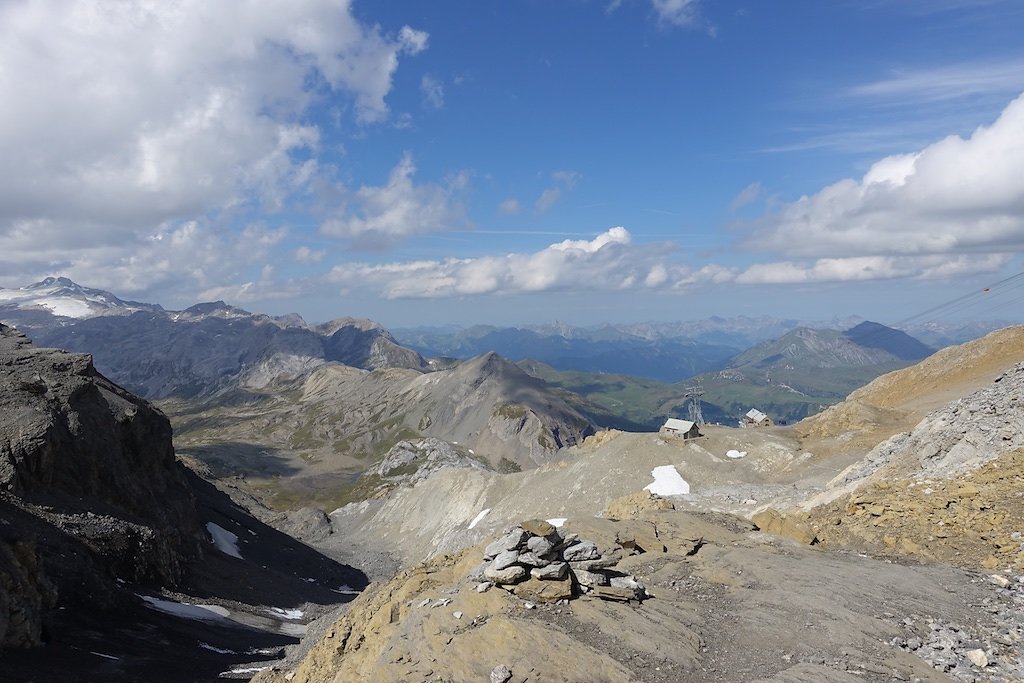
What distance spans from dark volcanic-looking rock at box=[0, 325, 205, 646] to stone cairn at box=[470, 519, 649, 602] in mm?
26429

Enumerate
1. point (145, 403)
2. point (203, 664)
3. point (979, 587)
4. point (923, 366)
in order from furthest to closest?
point (145, 403), point (923, 366), point (203, 664), point (979, 587)

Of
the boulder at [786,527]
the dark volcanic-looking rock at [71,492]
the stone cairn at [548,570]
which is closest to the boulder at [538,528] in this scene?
the stone cairn at [548,570]

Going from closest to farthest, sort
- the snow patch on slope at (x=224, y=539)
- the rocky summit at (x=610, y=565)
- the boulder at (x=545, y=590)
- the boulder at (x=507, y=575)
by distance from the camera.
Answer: the rocky summit at (x=610, y=565), the boulder at (x=545, y=590), the boulder at (x=507, y=575), the snow patch on slope at (x=224, y=539)

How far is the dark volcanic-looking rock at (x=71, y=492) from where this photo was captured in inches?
1355

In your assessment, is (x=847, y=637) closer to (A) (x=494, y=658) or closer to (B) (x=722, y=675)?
(B) (x=722, y=675)

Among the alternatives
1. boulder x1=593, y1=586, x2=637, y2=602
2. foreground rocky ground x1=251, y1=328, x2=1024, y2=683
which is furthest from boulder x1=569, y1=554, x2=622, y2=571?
boulder x1=593, y1=586, x2=637, y2=602

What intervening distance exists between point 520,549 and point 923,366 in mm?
78304

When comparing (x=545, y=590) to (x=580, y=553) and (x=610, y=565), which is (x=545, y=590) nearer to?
(x=580, y=553)

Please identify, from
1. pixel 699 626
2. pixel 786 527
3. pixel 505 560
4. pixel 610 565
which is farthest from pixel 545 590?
pixel 786 527

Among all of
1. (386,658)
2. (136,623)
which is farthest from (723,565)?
(136,623)

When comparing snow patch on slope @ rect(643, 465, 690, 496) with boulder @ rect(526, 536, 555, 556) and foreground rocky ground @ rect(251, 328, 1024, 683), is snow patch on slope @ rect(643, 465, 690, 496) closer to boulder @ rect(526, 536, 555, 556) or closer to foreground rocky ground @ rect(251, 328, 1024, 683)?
foreground rocky ground @ rect(251, 328, 1024, 683)

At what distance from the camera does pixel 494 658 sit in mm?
16406

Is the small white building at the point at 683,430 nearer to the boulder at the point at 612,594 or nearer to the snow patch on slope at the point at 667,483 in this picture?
the snow patch on slope at the point at 667,483

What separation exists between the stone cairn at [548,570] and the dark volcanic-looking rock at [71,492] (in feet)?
86.7
